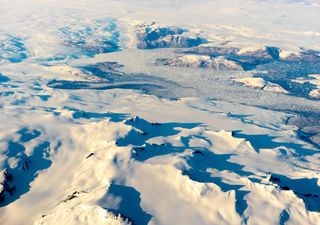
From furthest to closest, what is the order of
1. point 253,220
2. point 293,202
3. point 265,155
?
point 265,155 < point 293,202 < point 253,220

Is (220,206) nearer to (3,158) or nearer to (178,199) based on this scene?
(178,199)

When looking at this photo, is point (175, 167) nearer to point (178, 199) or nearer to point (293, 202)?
point (178, 199)

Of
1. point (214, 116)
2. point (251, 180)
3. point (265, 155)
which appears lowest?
point (214, 116)

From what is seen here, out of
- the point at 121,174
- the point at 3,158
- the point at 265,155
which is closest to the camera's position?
the point at 121,174

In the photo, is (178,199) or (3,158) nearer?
(178,199)

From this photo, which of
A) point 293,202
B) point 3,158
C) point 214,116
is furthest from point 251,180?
point 214,116

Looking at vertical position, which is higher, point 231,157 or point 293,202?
point 293,202

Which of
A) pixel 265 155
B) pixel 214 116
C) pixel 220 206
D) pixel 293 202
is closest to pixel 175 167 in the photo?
pixel 220 206

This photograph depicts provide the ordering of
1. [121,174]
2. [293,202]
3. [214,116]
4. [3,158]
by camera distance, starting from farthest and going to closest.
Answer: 1. [214,116]
2. [3,158]
3. [121,174]
4. [293,202]

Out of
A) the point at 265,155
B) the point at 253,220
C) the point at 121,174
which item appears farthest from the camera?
the point at 265,155
